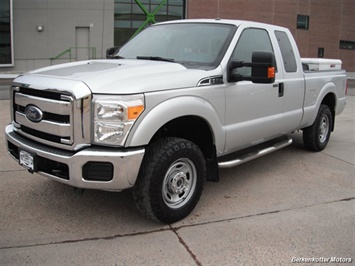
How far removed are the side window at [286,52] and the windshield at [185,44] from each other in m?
1.15

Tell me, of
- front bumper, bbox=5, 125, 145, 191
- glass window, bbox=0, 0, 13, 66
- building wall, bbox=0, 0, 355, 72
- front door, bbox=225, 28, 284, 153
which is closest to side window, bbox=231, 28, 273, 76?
front door, bbox=225, 28, 284, 153

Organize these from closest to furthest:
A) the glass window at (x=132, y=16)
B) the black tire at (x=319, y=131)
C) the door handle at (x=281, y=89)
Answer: the door handle at (x=281, y=89) < the black tire at (x=319, y=131) < the glass window at (x=132, y=16)

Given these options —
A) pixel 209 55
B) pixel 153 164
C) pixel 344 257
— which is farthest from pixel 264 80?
pixel 344 257

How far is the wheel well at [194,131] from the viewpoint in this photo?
→ 4145 mm

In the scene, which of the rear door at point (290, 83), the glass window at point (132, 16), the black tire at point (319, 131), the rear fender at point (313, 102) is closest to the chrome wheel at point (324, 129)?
the black tire at point (319, 131)

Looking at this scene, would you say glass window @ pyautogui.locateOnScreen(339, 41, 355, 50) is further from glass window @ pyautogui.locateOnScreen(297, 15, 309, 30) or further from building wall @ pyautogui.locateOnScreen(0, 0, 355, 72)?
building wall @ pyautogui.locateOnScreen(0, 0, 355, 72)

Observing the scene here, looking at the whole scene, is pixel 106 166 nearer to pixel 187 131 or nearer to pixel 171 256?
pixel 171 256

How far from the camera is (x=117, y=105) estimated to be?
3.37m

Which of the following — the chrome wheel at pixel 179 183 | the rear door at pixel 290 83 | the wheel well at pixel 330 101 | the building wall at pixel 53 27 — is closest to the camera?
Answer: the chrome wheel at pixel 179 183

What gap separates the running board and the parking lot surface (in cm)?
40

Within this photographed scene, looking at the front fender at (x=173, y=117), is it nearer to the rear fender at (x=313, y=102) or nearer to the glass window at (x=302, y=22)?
the rear fender at (x=313, y=102)

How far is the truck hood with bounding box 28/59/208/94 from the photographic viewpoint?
3467 mm

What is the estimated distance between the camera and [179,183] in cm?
399

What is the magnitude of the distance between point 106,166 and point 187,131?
4.13 ft
